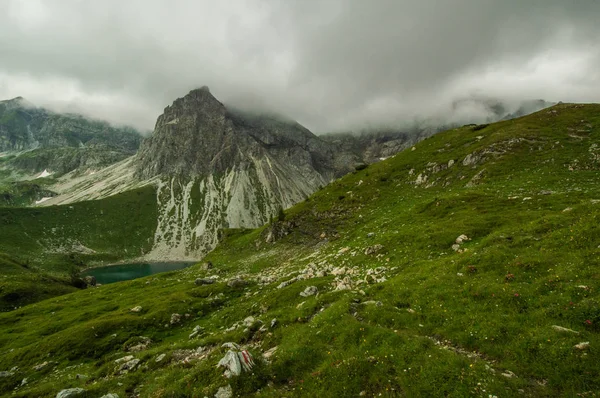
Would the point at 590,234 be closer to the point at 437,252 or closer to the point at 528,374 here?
the point at 437,252

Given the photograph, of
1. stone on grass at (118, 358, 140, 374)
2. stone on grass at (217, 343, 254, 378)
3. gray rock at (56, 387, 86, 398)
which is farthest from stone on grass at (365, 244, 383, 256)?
gray rock at (56, 387, 86, 398)

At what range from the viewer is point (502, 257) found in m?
19.1

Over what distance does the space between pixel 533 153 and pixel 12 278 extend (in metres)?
134

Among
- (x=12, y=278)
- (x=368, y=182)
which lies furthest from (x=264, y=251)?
(x=12, y=278)

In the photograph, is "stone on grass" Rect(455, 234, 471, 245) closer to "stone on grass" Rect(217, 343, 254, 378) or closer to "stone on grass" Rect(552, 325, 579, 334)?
"stone on grass" Rect(552, 325, 579, 334)

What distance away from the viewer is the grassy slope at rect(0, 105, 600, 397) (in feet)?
36.9

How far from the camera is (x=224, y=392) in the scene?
12.4 m

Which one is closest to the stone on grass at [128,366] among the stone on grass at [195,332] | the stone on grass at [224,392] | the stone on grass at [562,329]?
A: the stone on grass at [195,332]

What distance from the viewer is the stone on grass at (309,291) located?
2484 centimetres

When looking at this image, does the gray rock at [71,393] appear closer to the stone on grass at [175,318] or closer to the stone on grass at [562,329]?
the stone on grass at [175,318]

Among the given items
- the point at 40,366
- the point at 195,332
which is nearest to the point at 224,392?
the point at 195,332

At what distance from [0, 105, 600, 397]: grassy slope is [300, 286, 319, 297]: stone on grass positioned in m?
0.70

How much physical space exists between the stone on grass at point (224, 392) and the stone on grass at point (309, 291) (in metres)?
12.8

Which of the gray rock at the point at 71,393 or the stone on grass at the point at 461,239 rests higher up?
the stone on grass at the point at 461,239
